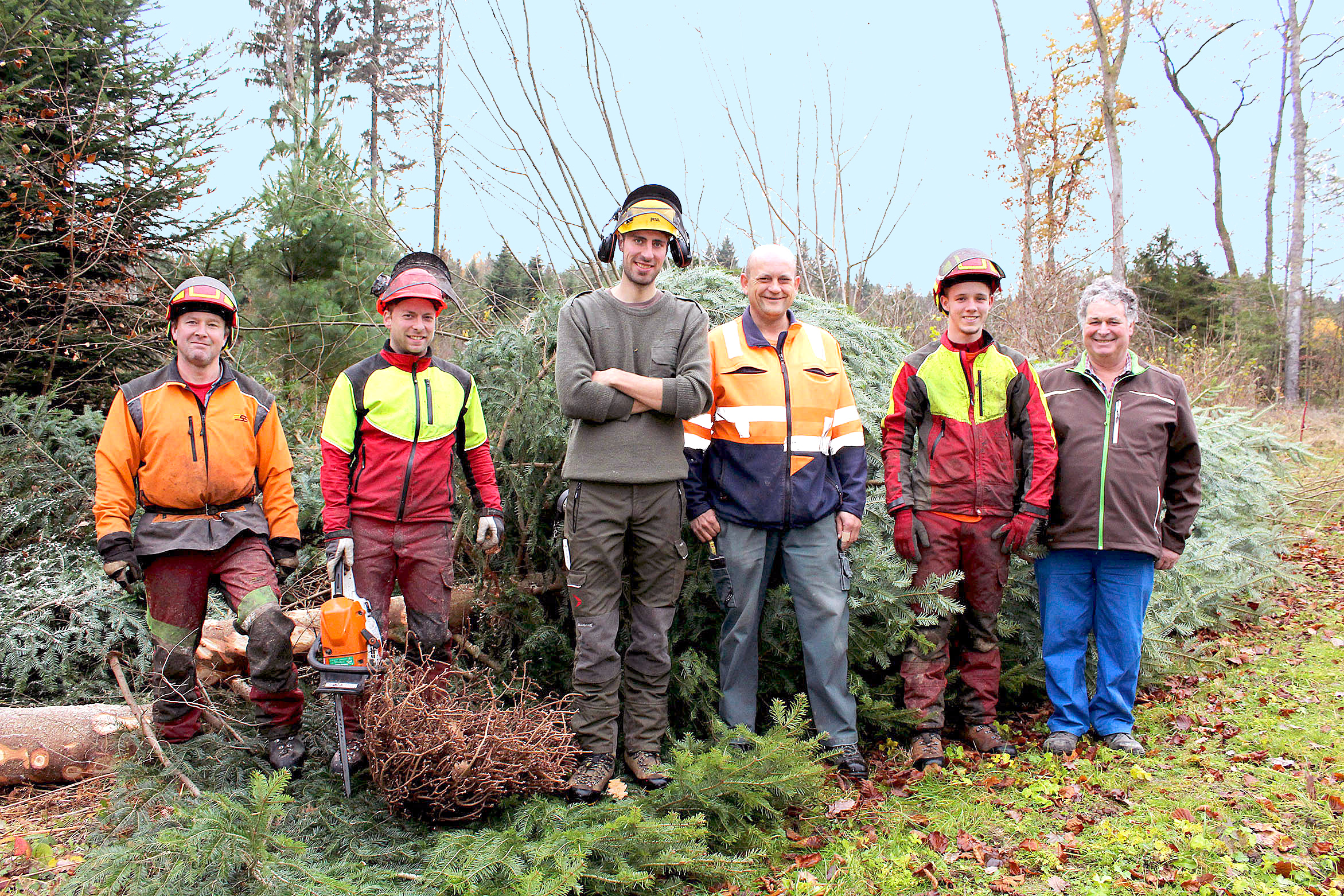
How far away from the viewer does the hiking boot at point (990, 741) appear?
3912 mm

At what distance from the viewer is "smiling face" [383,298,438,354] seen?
353 cm

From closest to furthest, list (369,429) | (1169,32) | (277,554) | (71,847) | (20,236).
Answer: (71,847)
(369,429)
(277,554)
(20,236)
(1169,32)

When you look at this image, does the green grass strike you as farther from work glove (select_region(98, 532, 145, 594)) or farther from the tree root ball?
work glove (select_region(98, 532, 145, 594))

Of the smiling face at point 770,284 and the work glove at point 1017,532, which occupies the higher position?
the smiling face at point 770,284

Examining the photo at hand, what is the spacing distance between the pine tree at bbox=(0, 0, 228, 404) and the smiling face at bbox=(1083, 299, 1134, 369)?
6.53 meters

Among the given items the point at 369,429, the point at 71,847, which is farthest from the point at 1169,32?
the point at 71,847

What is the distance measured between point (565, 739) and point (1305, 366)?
954 inches

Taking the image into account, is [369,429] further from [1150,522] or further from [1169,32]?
[1169,32]

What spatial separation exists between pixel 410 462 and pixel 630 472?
37.7 inches

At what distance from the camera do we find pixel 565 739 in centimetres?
324

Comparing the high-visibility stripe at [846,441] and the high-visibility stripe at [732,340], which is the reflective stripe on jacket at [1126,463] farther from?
the high-visibility stripe at [732,340]

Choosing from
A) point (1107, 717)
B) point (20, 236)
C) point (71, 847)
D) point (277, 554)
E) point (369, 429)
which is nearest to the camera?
point (71, 847)

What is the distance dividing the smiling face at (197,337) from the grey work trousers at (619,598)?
1.67 m

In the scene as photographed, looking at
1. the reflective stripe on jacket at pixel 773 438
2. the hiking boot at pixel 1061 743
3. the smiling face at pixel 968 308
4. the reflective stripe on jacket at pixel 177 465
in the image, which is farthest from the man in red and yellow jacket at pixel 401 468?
the hiking boot at pixel 1061 743
